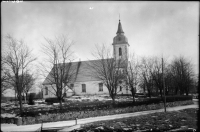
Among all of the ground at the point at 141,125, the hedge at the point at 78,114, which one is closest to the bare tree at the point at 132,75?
the hedge at the point at 78,114

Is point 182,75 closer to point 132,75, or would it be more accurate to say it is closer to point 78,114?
point 132,75

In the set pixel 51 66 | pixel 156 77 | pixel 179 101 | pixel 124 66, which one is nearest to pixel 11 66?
pixel 51 66

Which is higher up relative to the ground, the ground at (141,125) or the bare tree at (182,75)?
the bare tree at (182,75)

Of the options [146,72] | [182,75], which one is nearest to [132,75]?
[146,72]

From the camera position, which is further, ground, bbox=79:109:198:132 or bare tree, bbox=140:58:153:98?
bare tree, bbox=140:58:153:98

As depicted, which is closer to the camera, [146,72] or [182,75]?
[146,72]

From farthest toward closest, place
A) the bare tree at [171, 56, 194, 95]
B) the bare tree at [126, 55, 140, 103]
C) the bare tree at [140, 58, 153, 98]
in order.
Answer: the bare tree at [171, 56, 194, 95] < the bare tree at [140, 58, 153, 98] < the bare tree at [126, 55, 140, 103]

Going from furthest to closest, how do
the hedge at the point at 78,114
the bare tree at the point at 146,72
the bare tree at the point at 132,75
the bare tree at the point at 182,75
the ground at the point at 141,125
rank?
the bare tree at the point at 182,75, the bare tree at the point at 146,72, the bare tree at the point at 132,75, the hedge at the point at 78,114, the ground at the point at 141,125

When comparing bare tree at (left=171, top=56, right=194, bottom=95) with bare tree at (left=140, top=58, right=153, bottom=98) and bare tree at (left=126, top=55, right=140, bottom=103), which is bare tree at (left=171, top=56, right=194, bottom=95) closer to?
bare tree at (left=140, top=58, right=153, bottom=98)

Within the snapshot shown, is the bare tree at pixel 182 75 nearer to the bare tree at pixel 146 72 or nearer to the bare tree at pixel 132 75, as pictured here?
the bare tree at pixel 146 72

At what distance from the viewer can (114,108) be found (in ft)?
60.3

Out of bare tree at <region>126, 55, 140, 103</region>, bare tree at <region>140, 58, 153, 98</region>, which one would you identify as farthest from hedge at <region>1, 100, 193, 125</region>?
bare tree at <region>140, 58, 153, 98</region>

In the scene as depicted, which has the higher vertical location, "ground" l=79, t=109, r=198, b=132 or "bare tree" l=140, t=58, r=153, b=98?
"bare tree" l=140, t=58, r=153, b=98

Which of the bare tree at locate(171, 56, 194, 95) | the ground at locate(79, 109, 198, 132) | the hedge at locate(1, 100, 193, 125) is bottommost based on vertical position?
the hedge at locate(1, 100, 193, 125)
